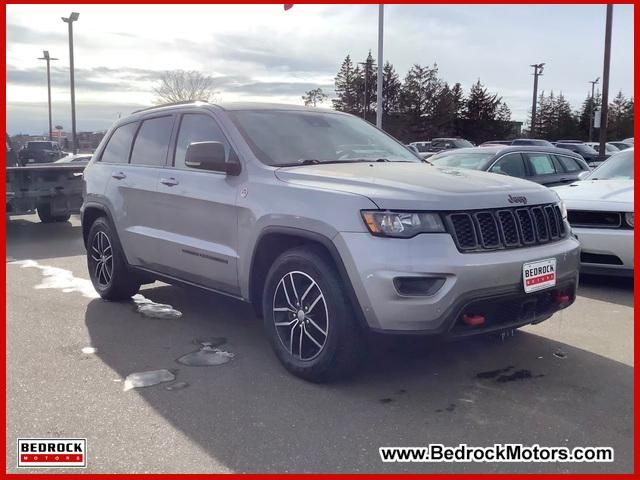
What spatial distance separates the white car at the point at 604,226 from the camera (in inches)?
260

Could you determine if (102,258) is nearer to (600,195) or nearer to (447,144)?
(600,195)

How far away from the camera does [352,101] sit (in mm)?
74000

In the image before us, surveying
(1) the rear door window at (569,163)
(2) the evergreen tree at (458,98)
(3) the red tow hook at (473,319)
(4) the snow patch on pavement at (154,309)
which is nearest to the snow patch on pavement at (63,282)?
(4) the snow patch on pavement at (154,309)

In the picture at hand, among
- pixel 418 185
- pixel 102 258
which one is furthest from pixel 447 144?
pixel 418 185

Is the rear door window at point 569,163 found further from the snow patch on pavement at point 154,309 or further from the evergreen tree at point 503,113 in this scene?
the evergreen tree at point 503,113

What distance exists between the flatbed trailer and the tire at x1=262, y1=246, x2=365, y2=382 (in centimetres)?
761

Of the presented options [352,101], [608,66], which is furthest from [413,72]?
[608,66]

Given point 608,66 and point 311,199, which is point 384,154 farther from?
point 608,66

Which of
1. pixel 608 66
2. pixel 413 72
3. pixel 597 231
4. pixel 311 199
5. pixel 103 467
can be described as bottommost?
pixel 103 467

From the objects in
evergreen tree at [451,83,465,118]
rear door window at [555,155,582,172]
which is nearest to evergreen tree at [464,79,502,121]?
evergreen tree at [451,83,465,118]

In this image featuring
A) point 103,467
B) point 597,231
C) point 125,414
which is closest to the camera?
point 103,467

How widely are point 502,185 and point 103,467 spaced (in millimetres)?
2893

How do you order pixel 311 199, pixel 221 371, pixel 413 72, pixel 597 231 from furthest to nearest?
pixel 413 72 → pixel 597 231 → pixel 221 371 → pixel 311 199

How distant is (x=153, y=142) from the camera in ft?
19.2
